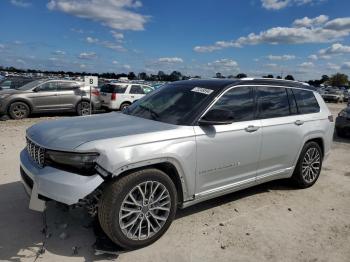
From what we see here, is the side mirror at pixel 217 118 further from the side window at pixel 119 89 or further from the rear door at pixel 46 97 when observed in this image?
the side window at pixel 119 89

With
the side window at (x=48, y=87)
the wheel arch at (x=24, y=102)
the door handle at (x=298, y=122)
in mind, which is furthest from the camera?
the side window at (x=48, y=87)

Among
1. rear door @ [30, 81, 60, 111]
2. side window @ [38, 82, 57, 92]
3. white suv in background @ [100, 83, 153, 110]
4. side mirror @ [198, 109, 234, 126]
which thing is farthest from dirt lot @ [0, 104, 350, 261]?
white suv in background @ [100, 83, 153, 110]

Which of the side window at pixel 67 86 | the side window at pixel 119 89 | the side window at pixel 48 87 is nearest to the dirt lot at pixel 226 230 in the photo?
the side window at pixel 48 87

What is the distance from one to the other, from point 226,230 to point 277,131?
5.55 ft

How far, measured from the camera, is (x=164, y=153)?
12.9ft

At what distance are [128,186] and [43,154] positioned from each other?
3.12 ft

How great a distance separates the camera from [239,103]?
4.98 meters

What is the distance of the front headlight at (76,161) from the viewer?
3.60m

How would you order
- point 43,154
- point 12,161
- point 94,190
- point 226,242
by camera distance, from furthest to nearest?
1. point 12,161
2. point 226,242
3. point 43,154
4. point 94,190

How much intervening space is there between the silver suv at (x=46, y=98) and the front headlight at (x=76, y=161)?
1164 cm

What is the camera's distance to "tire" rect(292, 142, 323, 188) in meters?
6.01

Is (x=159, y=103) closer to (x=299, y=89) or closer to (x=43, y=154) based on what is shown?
(x=43, y=154)

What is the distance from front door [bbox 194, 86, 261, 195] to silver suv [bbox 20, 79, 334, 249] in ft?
0.04

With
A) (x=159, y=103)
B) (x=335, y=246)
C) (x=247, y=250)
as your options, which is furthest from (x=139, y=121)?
(x=335, y=246)
